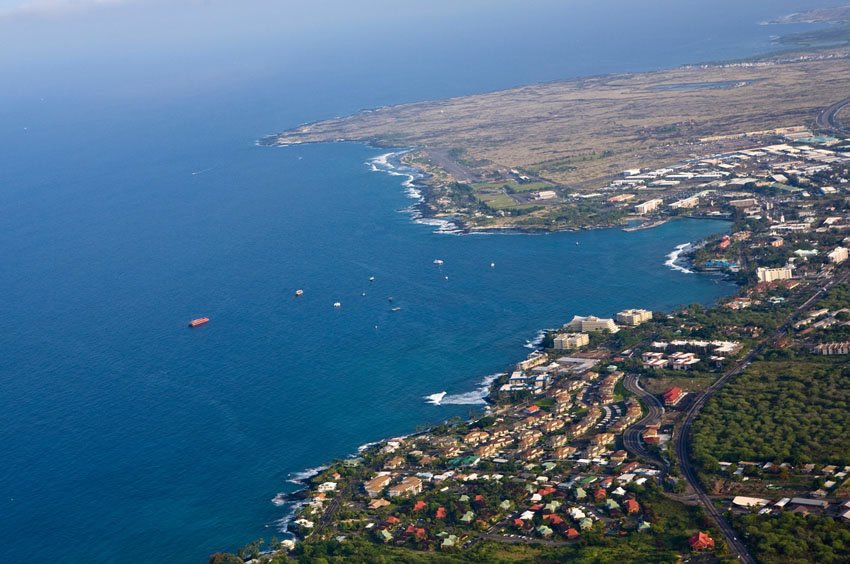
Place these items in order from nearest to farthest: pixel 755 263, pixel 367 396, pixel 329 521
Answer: pixel 329 521 < pixel 367 396 < pixel 755 263

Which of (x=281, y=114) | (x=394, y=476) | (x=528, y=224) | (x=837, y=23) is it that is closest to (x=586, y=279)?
(x=528, y=224)

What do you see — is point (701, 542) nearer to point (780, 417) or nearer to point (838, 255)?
point (780, 417)

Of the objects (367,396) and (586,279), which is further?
(586,279)

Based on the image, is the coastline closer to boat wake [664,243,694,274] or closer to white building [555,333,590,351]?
boat wake [664,243,694,274]

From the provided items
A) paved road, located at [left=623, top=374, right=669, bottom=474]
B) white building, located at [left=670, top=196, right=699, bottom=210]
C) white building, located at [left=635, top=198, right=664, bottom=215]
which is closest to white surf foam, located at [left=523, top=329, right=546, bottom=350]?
paved road, located at [left=623, top=374, right=669, bottom=474]

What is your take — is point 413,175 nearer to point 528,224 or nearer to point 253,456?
point 528,224

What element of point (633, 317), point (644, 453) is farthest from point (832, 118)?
point (644, 453)
